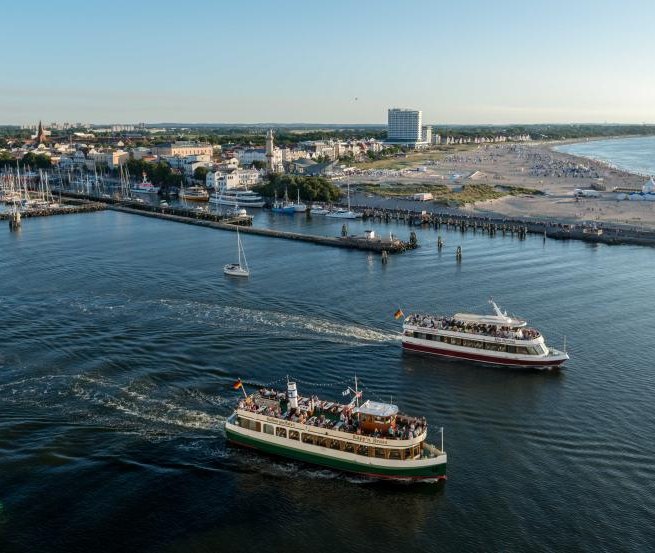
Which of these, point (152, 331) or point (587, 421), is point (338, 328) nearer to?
point (152, 331)

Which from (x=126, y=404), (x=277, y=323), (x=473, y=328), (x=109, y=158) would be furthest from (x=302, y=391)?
(x=109, y=158)

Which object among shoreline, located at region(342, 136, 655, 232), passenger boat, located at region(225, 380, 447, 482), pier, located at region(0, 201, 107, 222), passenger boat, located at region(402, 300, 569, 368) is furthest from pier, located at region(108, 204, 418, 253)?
passenger boat, located at region(225, 380, 447, 482)

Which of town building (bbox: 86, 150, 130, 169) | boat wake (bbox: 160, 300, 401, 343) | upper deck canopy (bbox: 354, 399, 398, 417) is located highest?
town building (bbox: 86, 150, 130, 169)

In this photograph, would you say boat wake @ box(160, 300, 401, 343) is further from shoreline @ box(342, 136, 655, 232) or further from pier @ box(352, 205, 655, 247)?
shoreline @ box(342, 136, 655, 232)

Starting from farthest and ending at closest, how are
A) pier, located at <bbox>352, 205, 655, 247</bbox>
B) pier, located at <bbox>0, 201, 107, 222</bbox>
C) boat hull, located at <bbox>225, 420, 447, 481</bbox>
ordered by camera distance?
1. pier, located at <bbox>0, 201, 107, 222</bbox>
2. pier, located at <bbox>352, 205, 655, 247</bbox>
3. boat hull, located at <bbox>225, 420, 447, 481</bbox>

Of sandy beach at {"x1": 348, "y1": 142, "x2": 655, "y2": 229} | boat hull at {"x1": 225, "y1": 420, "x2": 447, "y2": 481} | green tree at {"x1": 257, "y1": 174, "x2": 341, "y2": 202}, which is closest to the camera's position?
boat hull at {"x1": 225, "y1": 420, "x2": 447, "y2": 481}

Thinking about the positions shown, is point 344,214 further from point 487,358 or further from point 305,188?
point 487,358
